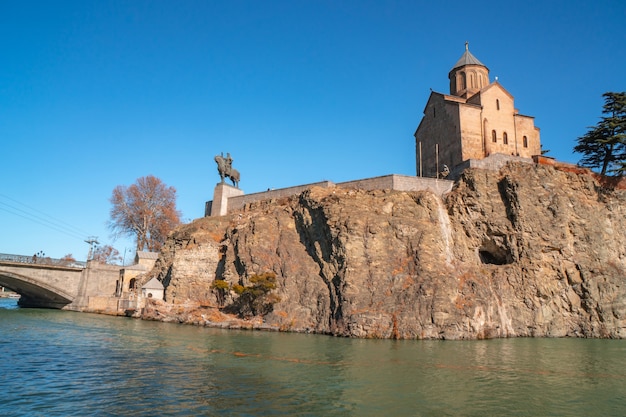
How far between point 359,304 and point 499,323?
9382 mm

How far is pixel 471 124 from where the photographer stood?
4134cm

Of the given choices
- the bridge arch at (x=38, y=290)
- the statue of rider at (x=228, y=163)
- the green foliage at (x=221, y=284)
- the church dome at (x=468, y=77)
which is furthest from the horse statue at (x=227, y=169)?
the church dome at (x=468, y=77)

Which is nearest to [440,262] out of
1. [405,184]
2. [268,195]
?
[405,184]

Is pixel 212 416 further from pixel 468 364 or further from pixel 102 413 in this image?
pixel 468 364

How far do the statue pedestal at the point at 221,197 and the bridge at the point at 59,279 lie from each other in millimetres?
12644

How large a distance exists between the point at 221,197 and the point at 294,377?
33666mm

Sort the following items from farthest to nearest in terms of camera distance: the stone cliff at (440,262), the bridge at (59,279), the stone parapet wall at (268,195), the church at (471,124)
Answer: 1. the bridge at (59,279)
2. the church at (471,124)
3. the stone parapet wall at (268,195)
4. the stone cliff at (440,262)

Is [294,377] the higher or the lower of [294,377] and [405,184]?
→ the lower

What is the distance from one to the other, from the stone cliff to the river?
4.60 m

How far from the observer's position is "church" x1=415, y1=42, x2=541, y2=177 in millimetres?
41250

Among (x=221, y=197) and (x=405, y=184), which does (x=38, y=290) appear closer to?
(x=221, y=197)

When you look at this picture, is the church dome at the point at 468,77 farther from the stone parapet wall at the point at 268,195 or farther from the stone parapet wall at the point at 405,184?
the stone parapet wall at the point at 268,195

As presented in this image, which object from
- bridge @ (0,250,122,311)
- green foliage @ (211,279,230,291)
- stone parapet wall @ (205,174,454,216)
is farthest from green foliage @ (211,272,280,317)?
bridge @ (0,250,122,311)

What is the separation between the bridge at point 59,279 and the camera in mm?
43750
